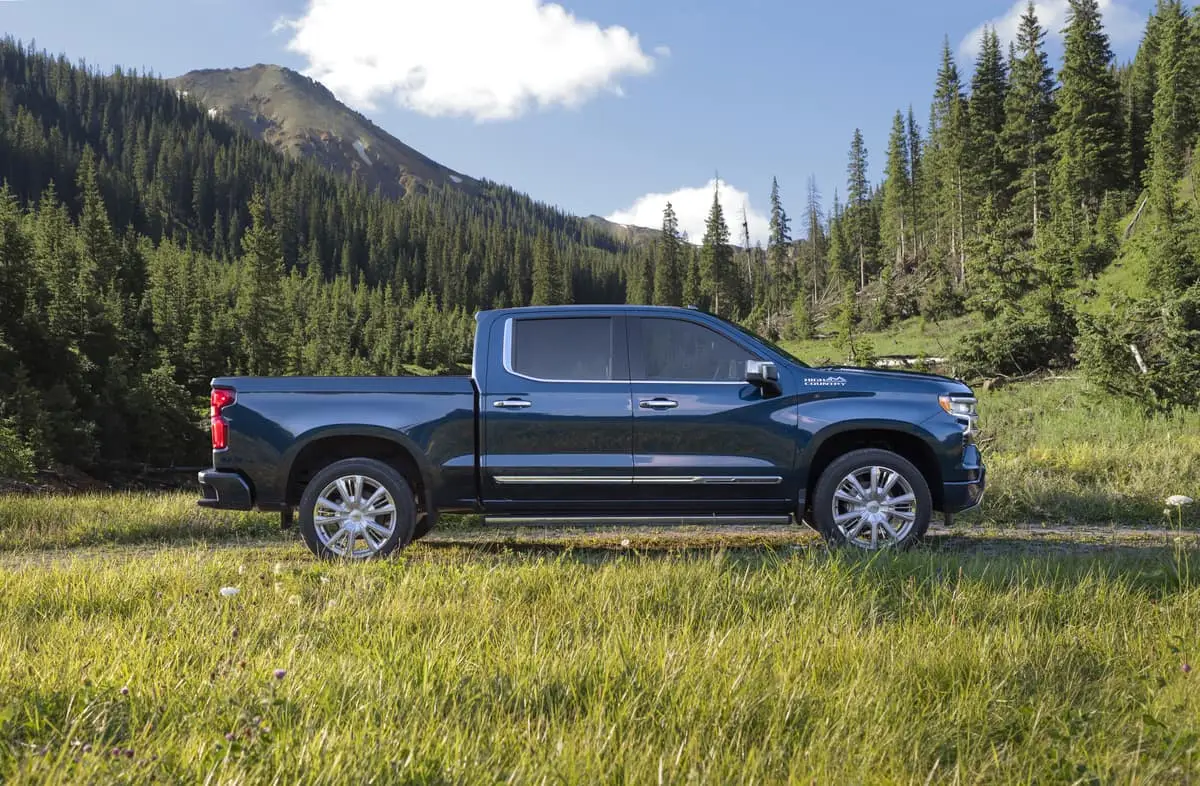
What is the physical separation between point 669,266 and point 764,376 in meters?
91.6

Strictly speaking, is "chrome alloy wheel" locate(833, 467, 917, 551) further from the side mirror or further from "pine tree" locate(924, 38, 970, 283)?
"pine tree" locate(924, 38, 970, 283)

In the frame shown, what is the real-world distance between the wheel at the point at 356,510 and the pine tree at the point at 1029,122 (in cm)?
6305

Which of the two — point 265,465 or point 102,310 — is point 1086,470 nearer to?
point 265,465

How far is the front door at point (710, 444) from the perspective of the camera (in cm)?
581

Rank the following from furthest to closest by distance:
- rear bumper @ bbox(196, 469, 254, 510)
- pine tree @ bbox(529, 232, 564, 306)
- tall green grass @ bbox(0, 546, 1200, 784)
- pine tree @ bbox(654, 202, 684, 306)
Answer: pine tree @ bbox(529, 232, 564, 306) → pine tree @ bbox(654, 202, 684, 306) → rear bumper @ bbox(196, 469, 254, 510) → tall green grass @ bbox(0, 546, 1200, 784)

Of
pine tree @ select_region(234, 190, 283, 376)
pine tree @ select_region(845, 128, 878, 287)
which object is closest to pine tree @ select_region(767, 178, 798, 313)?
pine tree @ select_region(845, 128, 878, 287)

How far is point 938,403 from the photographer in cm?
589

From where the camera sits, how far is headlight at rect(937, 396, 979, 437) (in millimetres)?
5891

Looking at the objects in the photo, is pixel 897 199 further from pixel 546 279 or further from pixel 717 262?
pixel 546 279

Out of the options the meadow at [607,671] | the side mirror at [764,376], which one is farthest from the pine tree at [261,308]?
the meadow at [607,671]

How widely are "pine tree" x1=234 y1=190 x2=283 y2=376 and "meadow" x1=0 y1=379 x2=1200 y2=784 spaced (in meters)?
55.5

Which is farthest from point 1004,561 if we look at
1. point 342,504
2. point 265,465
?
point 265,465

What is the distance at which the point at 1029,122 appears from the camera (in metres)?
60.2

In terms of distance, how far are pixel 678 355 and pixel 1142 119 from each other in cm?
7299
